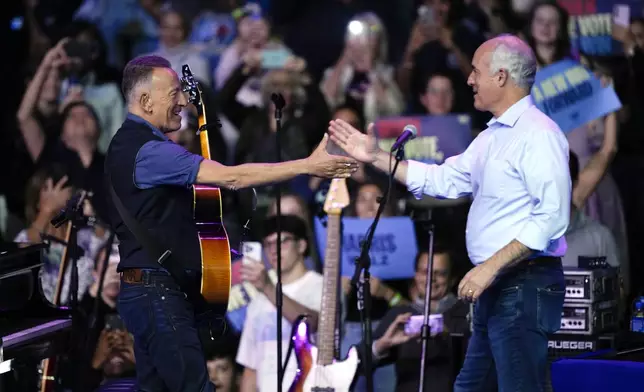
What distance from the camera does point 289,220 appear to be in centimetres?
730

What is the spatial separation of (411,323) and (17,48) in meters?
4.54

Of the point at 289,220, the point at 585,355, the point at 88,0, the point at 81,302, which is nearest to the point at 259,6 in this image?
the point at 88,0

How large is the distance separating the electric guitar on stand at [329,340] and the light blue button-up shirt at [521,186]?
5.96 feet

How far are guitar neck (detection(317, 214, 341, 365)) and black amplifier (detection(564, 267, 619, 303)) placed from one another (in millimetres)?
1387

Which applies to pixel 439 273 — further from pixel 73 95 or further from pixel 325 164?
pixel 73 95

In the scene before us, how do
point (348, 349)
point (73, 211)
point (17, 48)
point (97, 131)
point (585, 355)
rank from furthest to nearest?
point (17, 48) → point (97, 131) → point (348, 349) → point (73, 211) → point (585, 355)

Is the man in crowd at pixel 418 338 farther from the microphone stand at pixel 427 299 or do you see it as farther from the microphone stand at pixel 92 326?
the microphone stand at pixel 92 326

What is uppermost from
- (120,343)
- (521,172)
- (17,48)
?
(17,48)

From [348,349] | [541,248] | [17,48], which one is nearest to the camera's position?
[541,248]

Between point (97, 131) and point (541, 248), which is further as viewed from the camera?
point (97, 131)

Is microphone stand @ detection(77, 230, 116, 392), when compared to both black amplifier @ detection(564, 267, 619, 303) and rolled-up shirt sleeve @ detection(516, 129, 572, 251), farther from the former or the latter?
rolled-up shirt sleeve @ detection(516, 129, 572, 251)

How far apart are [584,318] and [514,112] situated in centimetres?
164

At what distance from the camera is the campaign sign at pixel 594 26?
24.6ft

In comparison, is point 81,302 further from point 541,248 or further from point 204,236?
point 541,248
